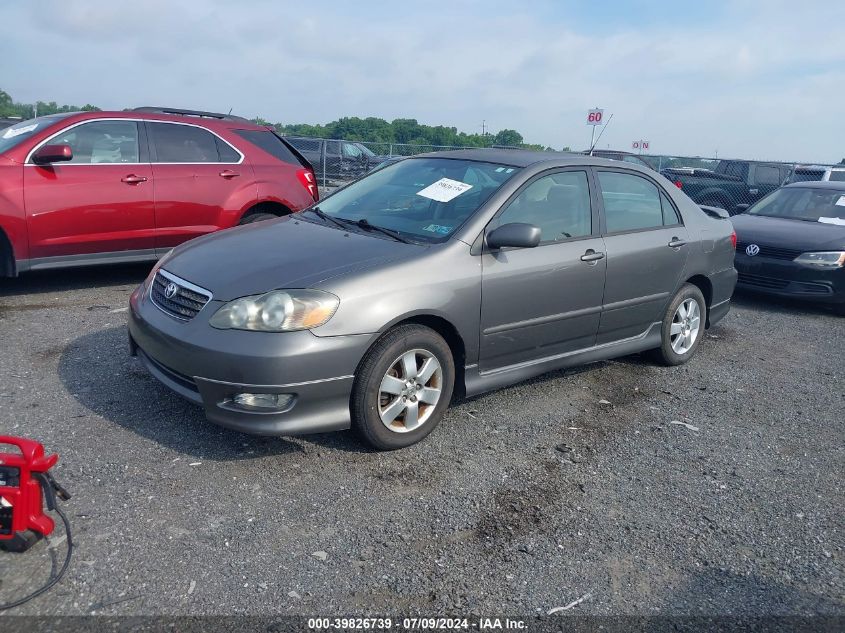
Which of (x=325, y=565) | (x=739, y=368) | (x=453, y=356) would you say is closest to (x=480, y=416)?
(x=453, y=356)

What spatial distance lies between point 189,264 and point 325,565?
1957 mm

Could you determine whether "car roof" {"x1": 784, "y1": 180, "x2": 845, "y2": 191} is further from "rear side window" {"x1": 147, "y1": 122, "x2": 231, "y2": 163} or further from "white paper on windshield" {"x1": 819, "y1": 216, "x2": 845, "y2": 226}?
"rear side window" {"x1": 147, "y1": 122, "x2": 231, "y2": 163}

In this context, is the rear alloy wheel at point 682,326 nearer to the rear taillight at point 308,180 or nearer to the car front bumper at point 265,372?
the car front bumper at point 265,372

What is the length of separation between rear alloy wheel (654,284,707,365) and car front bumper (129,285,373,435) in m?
2.86

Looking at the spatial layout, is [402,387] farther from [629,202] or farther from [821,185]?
[821,185]

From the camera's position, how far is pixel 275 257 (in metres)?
3.89

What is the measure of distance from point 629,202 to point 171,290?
10.5ft

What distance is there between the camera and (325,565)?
2.84 m

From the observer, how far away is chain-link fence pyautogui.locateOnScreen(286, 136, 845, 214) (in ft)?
46.4

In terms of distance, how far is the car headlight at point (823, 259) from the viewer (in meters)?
7.86

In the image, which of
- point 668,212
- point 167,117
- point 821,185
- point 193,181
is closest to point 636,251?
point 668,212

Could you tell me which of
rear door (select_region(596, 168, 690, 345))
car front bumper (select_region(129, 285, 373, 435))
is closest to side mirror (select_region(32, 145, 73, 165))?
car front bumper (select_region(129, 285, 373, 435))

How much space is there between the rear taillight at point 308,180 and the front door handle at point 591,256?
4004 mm

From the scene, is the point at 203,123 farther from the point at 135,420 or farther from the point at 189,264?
the point at 135,420
